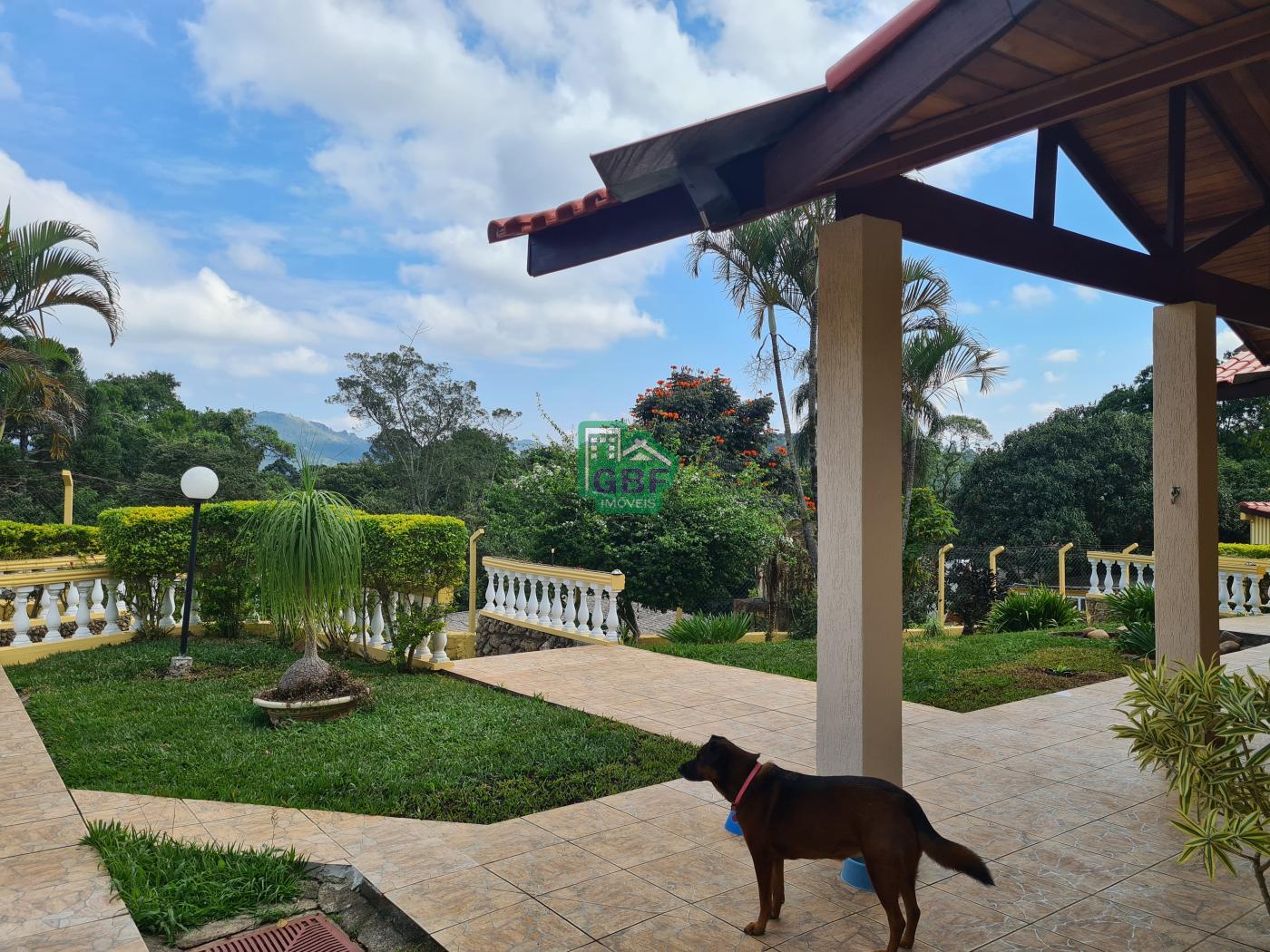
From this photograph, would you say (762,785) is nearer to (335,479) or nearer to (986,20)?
(986,20)

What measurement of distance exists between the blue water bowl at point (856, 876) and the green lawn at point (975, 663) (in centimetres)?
311

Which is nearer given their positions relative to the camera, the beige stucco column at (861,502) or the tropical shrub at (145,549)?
the beige stucco column at (861,502)

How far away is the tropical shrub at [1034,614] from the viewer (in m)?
10.6

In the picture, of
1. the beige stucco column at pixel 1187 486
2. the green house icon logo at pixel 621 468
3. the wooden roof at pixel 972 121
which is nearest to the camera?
the wooden roof at pixel 972 121

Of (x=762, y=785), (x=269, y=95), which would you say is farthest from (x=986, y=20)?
(x=269, y=95)

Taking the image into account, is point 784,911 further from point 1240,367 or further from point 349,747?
point 1240,367

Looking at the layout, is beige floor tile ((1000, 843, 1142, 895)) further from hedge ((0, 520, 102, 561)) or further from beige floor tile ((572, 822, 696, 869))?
hedge ((0, 520, 102, 561))

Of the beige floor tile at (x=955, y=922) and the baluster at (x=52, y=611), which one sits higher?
the baluster at (x=52, y=611)

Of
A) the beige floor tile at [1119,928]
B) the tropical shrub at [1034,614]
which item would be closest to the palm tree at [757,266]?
Answer: the tropical shrub at [1034,614]

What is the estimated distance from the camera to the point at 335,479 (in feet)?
83.5

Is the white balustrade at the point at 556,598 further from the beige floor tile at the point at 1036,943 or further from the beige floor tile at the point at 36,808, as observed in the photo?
the beige floor tile at the point at 1036,943

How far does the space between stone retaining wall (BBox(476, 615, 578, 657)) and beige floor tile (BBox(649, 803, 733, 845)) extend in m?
5.05

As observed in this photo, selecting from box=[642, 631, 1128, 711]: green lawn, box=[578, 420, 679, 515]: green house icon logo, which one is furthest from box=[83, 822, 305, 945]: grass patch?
box=[578, 420, 679, 515]: green house icon logo

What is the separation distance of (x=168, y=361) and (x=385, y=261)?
15.6 metres
